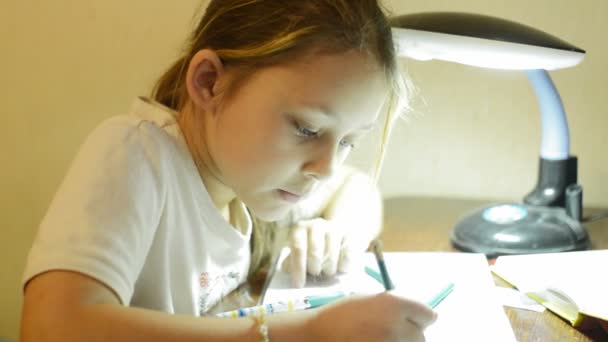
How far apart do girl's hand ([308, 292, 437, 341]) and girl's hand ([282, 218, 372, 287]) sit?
0.21 m

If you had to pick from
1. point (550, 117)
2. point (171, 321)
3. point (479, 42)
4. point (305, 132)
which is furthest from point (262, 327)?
point (550, 117)

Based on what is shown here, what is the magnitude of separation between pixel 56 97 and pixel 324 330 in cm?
66

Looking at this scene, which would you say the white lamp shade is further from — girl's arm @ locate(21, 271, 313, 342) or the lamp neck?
girl's arm @ locate(21, 271, 313, 342)

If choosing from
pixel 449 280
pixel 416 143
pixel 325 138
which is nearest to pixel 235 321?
pixel 325 138

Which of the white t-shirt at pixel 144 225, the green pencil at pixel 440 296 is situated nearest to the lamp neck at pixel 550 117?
the green pencil at pixel 440 296

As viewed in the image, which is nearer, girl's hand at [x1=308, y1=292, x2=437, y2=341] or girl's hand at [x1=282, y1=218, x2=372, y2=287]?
girl's hand at [x1=308, y1=292, x2=437, y2=341]

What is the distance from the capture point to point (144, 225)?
503mm

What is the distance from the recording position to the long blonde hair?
51 centimetres

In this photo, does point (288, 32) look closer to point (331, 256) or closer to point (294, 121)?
point (294, 121)

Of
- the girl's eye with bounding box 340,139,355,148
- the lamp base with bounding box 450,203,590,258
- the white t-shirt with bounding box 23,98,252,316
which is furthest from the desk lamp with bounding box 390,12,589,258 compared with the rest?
the white t-shirt with bounding box 23,98,252,316

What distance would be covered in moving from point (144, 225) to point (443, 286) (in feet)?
0.96

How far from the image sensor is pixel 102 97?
3.05 ft

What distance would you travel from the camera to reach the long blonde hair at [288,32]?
1.68 ft

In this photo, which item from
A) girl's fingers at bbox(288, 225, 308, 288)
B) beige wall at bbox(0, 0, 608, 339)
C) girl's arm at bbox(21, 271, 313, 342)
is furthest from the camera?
beige wall at bbox(0, 0, 608, 339)
